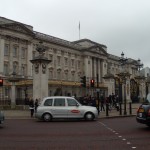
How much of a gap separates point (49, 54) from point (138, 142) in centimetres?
→ 7675

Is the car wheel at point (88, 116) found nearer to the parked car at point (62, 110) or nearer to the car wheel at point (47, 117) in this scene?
the parked car at point (62, 110)

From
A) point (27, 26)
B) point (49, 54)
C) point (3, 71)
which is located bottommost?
point (3, 71)

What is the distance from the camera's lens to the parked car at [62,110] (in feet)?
68.4

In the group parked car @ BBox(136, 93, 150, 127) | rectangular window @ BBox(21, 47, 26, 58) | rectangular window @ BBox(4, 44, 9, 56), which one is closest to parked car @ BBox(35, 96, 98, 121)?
parked car @ BBox(136, 93, 150, 127)

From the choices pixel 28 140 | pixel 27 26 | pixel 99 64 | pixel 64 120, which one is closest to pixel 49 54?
pixel 27 26

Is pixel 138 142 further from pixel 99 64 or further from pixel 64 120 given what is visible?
pixel 99 64

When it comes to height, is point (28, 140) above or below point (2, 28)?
below

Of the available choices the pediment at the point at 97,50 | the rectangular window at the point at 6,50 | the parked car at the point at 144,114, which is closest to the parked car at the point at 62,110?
the parked car at the point at 144,114

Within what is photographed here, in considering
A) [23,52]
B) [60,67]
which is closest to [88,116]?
[23,52]

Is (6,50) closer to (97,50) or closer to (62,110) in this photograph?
(97,50)

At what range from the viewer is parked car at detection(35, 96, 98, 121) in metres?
20.9

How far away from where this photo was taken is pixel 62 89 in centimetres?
4097

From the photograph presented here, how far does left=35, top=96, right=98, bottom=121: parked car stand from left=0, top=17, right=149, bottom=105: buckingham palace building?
8075mm

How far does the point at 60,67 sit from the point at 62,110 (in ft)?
229
